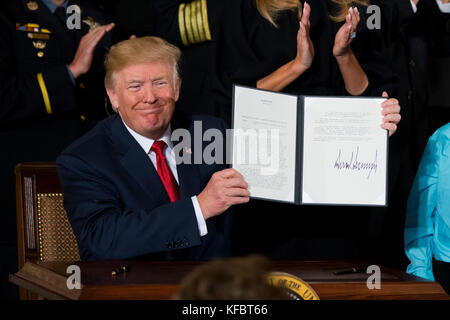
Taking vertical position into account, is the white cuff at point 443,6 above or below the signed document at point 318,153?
above

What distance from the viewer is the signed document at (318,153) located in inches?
83.0

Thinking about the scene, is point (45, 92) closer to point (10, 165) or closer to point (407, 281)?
point (10, 165)

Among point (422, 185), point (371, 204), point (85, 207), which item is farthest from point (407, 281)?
point (85, 207)

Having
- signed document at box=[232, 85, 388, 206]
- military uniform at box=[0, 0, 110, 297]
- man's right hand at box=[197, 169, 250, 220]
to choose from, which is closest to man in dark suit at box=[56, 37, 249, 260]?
man's right hand at box=[197, 169, 250, 220]

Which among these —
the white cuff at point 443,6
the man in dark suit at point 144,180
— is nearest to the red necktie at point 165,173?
the man in dark suit at point 144,180

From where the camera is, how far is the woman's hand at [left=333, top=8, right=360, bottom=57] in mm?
2443

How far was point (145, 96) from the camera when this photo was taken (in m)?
2.21

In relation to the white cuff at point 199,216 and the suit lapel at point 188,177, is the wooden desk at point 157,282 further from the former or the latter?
the suit lapel at point 188,177

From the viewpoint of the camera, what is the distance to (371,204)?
214 centimetres

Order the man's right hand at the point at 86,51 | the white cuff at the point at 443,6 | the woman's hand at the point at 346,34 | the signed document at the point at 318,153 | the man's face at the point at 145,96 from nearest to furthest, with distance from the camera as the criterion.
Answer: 1. the signed document at the point at 318,153
2. the man's face at the point at 145,96
3. the woman's hand at the point at 346,34
4. the man's right hand at the point at 86,51
5. the white cuff at the point at 443,6

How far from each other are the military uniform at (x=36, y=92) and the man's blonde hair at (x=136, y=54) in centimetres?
63

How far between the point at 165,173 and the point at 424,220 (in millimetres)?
896
